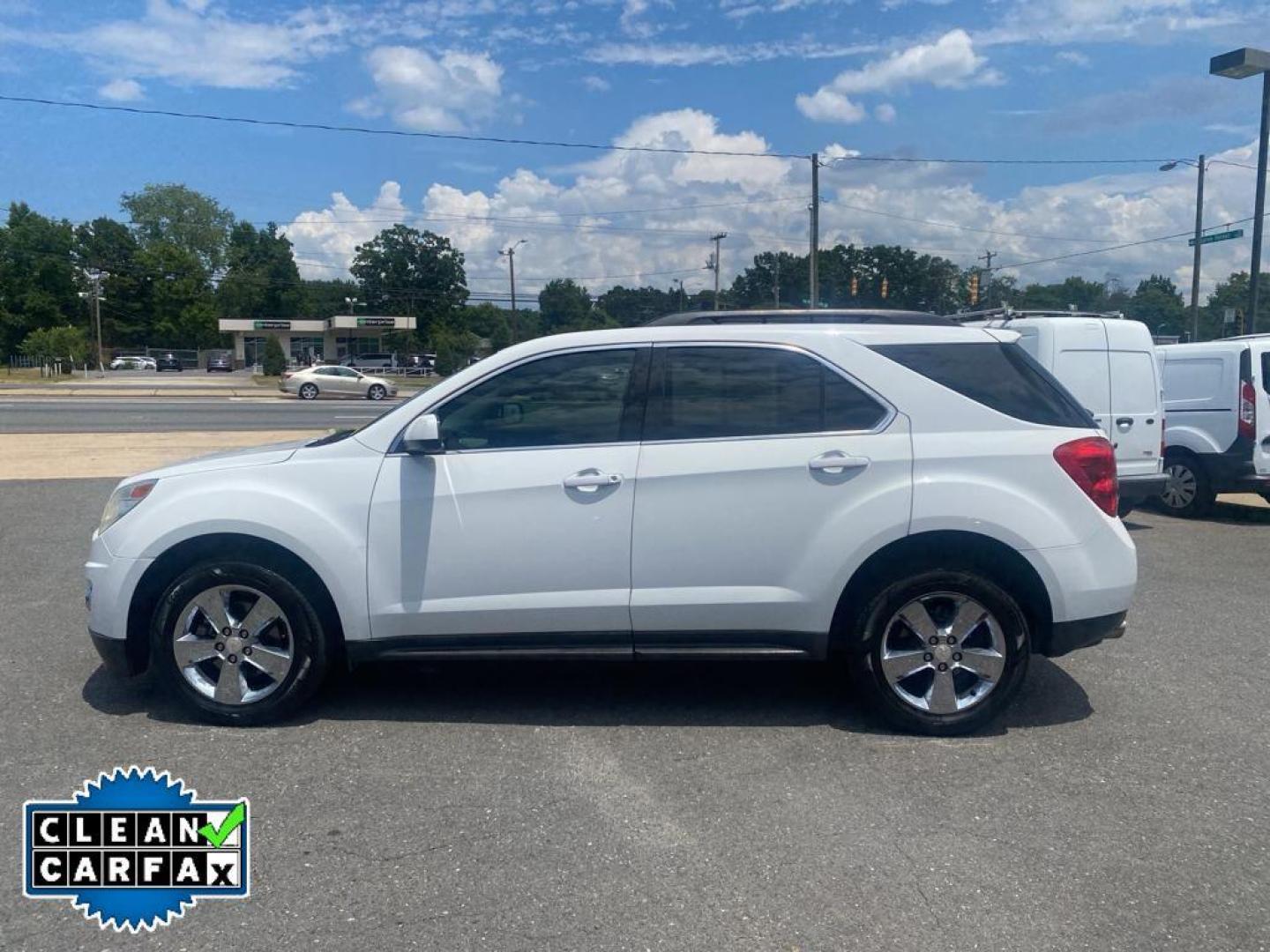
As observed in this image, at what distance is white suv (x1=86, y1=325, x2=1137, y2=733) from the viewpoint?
456 cm

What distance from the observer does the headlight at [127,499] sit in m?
4.74

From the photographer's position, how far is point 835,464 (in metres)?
4.56

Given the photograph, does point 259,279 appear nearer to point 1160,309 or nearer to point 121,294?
point 121,294

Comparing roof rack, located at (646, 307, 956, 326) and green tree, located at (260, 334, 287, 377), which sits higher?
green tree, located at (260, 334, 287, 377)

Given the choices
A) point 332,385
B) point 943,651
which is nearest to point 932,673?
point 943,651

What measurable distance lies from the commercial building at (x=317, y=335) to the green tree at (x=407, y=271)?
17.1 m

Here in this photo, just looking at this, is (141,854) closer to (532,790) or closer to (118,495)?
(532,790)

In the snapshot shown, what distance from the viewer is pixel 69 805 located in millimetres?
3820

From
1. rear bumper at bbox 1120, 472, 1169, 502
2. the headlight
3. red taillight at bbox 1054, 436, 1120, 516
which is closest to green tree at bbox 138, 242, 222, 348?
rear bumper at bbox 1120, 472, 1169, 502

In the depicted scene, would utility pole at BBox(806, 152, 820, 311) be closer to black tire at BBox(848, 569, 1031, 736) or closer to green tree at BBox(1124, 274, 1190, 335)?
green tree at BBox(1124, 274, 1190, 335)

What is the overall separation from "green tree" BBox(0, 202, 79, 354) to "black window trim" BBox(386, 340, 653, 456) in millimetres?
111438

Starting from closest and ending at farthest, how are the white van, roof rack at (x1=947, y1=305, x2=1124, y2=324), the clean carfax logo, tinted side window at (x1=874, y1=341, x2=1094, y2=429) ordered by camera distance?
the clean carfax logo < tinted side window at (x1=874, y1=341, x2=1094, y2=429) < roof rack at (x1=947, y1=305, x2=1124, y2=324) < the white van

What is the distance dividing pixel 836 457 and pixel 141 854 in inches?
122

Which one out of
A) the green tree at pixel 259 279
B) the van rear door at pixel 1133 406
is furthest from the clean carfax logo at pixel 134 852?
the green tree at pixel 259 279
